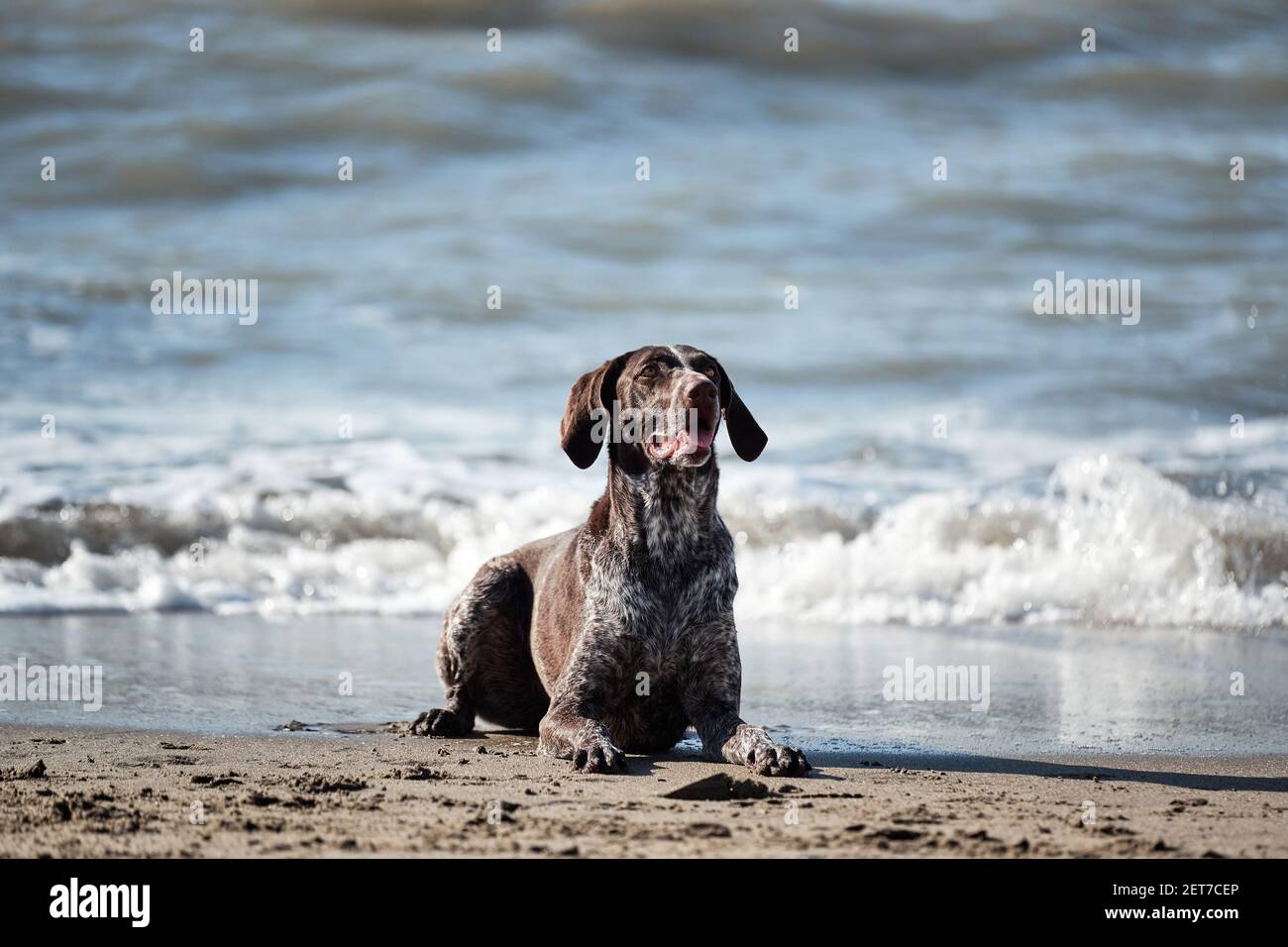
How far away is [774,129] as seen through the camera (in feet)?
73.6

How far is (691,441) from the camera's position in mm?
5785

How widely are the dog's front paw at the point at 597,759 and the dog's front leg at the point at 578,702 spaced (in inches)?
4.6

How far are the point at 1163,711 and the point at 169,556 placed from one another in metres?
8.28

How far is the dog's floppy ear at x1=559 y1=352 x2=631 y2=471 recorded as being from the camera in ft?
20.1

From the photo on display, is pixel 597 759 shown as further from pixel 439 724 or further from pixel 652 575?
pixel 439 724

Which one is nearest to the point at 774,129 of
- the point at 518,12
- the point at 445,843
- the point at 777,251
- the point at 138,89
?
the point at 777,251

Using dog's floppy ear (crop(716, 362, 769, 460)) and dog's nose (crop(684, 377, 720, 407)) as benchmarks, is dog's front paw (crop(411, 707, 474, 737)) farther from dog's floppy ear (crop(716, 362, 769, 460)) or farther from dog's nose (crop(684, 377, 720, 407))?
dog's nose (crop(684, 377, 720, 407))

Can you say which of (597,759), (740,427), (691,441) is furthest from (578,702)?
(740,427)

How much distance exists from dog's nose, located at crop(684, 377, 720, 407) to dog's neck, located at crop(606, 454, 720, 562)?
0.34 m

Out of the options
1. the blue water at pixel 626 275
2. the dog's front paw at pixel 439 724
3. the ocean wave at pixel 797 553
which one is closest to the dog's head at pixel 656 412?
the dog's front paw at pixel 439 724

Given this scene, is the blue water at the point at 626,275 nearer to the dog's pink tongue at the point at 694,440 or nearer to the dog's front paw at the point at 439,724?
the dog's front paw at the point at 439,724

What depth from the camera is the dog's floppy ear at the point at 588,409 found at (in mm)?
6113

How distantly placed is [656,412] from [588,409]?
1.24 ft
